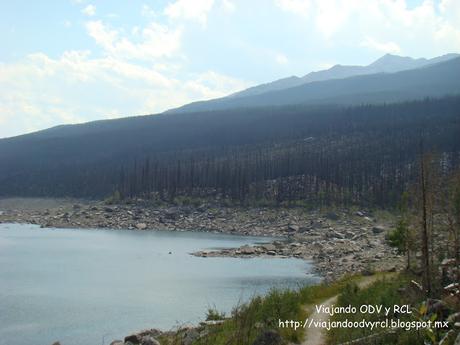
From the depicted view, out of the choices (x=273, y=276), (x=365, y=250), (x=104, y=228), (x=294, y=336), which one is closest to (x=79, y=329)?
(x=294, y=336)

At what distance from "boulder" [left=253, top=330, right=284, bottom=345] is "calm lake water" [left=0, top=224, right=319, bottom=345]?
353 centimetres

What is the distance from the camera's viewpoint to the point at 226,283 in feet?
185

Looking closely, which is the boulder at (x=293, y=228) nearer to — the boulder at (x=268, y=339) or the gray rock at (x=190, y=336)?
the gray rock at (x=190, y=336)

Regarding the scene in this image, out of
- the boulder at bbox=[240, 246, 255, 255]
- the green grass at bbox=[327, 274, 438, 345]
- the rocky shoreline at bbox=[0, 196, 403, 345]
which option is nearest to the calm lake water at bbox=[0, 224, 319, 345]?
the boulder at bbox=[240, 246, 255, 255]

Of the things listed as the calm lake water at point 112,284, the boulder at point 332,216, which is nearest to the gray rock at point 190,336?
the calm lake water at point 112,284

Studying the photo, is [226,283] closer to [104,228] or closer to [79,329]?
[79,329]

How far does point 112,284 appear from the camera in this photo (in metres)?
54.7

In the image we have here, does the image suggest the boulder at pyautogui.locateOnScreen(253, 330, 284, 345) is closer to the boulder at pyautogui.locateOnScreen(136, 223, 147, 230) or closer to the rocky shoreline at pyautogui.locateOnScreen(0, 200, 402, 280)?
the rocky shoreline at pyautogui.locateOnScreen(0, 200, 402, 280)

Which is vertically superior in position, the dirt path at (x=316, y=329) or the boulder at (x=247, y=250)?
the dirt path at (x=316, y=329)

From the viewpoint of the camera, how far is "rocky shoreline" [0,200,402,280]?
Result: 276 feet

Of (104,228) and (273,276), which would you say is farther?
(104,228)

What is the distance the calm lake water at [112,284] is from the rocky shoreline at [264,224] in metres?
8.69

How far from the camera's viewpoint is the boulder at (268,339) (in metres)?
17.8

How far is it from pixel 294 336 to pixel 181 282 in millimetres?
36758
